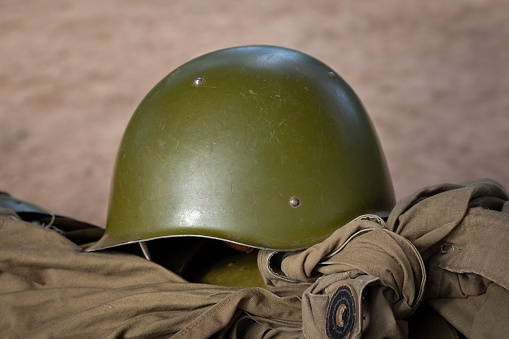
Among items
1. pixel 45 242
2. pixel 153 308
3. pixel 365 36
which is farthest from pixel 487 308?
pixel 365 36

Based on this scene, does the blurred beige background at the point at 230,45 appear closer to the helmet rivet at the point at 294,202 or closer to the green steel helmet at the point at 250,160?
the green steel helmet at the point at 250,160

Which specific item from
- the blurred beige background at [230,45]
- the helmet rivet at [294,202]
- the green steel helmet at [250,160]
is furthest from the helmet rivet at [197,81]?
the blurred beige background at [230,45]

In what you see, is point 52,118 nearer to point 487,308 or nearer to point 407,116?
point 407,116

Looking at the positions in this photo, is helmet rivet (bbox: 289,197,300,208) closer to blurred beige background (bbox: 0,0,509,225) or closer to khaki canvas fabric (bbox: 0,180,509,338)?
khaki canvas fabric (bbox: 0,180,509,338)

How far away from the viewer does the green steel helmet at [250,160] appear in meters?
1.24

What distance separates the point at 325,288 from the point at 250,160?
0.36 m

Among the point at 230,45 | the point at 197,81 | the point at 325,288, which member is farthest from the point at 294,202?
the point at 230,45

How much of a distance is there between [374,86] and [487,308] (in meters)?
3.16

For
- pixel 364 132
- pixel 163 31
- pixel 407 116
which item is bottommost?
pixel 407 116

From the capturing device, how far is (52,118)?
3.79 meters

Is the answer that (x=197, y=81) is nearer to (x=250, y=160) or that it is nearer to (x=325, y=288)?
(x=250, y=160)

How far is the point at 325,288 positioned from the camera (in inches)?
39.6

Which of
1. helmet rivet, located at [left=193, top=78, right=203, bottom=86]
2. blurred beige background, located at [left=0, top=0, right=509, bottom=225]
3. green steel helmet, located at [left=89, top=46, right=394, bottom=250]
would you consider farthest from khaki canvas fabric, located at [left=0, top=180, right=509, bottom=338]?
blurred beige background, located at [left=0, top=0, right=509, bottom=225]

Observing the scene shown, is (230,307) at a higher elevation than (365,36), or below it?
below
